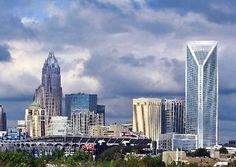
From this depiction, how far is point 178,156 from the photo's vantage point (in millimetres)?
121750

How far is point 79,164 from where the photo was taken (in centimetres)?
9975

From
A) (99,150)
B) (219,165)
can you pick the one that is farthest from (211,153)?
(99,150)

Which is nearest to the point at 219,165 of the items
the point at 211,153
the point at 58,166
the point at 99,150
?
the point at 58,166

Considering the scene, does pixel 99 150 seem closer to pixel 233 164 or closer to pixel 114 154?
pixel 114 154

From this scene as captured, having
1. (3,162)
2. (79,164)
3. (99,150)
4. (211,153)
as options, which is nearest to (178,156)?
(211,153)

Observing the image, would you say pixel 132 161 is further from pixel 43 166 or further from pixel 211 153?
pixel 211 153

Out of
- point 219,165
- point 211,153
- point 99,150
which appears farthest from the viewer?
point 99,150

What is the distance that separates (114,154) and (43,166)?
143ft

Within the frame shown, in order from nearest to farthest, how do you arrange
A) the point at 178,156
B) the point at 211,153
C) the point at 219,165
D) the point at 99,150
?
the point at 219,165
the point at 178,156
the point at 211,153
the point at 99,150

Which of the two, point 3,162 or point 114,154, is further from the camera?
point 114,154

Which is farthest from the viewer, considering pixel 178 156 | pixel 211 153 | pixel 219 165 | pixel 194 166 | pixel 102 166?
pixel 211 153

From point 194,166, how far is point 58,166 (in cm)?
1487

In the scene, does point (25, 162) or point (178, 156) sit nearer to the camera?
point (25, 162)

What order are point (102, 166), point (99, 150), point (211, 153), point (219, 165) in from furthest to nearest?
1. point (99, 150)
2. point (211, 153)
3. point (219, 165)
4. point (102, 166)
